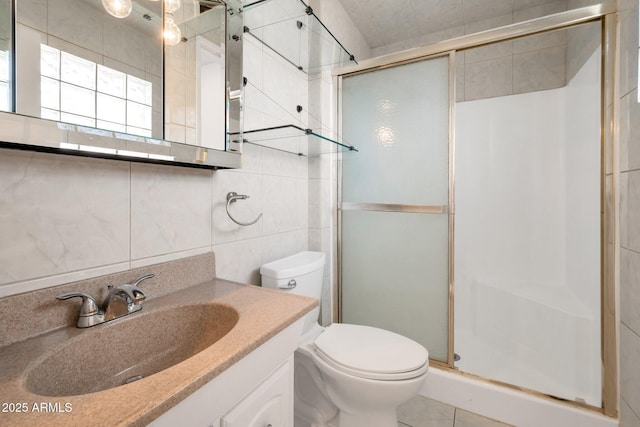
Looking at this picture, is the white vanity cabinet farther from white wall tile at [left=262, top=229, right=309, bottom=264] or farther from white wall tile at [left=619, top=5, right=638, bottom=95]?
white wall tile at [left=619, top=5, right=638, bottom=95]

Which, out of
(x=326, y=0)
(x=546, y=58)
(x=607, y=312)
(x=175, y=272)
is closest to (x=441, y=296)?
(x=607, y=312)

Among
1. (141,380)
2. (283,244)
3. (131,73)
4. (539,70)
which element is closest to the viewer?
(141,380)

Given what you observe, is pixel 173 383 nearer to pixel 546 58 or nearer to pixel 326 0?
pixel 326 0

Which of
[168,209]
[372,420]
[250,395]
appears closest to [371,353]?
[372,420]

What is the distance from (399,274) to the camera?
1735 millimetres

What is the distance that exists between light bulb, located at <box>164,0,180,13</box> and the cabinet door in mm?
1174

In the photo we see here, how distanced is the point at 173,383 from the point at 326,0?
2.05 m

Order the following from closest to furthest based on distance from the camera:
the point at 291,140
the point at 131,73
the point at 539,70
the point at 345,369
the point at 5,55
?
the point at 5,55 < the point at 131,73 < the point at 345,369 < the point at 291,140 < the point at 539,70

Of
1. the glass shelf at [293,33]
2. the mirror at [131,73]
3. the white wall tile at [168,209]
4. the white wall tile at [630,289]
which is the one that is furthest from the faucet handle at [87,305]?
the white wall tile at [630,289]

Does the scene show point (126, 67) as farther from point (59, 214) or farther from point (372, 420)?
point (372, 420)

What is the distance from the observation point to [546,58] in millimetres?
1902

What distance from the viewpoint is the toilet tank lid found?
4.12ft

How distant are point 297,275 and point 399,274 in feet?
2.46

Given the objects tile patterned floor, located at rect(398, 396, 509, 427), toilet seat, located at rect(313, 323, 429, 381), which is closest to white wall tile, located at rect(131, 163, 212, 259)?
toilet seat, located at rect(313, 323, 429, 381)
